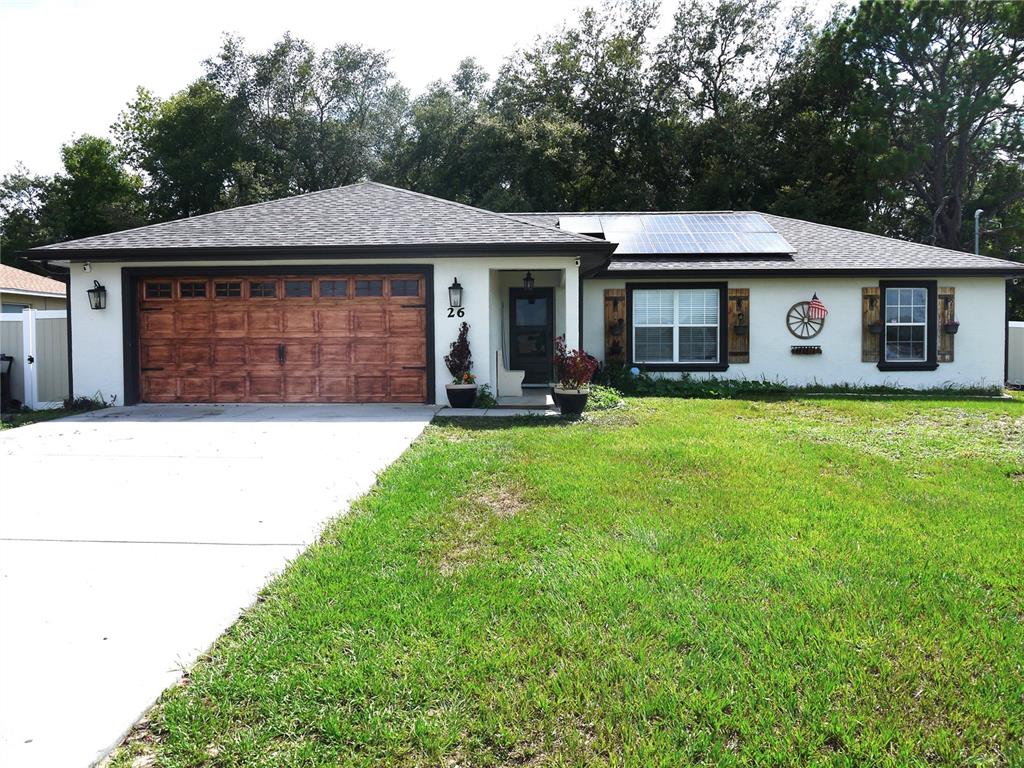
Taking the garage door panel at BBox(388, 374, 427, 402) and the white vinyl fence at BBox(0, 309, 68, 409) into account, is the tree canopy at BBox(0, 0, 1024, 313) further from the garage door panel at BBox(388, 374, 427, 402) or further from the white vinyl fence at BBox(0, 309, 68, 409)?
the white vinyl fence at BBox(0, 309, 68, 409)

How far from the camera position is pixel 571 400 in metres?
9.44

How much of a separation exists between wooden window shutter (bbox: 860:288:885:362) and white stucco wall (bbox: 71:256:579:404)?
6.39 metres

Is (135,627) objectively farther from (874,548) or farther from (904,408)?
(904,408)

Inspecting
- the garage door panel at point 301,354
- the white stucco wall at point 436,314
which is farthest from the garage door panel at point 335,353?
the white stucco wall at point 436,314

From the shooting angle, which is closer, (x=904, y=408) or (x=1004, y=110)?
(x=904, y=408)

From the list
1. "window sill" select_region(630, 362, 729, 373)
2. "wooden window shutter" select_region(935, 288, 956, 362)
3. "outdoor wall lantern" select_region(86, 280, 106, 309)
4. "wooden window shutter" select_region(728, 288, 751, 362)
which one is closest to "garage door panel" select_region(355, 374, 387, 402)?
"outdoor wall lantern" select_region(86, 280, 106, 309)

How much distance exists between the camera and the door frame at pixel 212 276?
10875 millimetres

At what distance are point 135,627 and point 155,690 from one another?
2.12 feet

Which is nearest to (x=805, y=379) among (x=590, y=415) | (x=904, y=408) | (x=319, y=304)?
(x=904, y=408)

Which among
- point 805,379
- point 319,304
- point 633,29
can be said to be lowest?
point 805,379

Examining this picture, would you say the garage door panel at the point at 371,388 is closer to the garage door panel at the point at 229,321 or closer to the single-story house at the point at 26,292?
the garage door panel at the point at 229,321

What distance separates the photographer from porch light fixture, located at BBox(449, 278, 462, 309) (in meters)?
10.7

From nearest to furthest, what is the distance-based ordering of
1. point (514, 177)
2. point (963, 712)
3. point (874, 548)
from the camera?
point (963, 712), point (874, 548), point (514, 177)

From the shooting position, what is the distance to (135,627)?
10.5ft
